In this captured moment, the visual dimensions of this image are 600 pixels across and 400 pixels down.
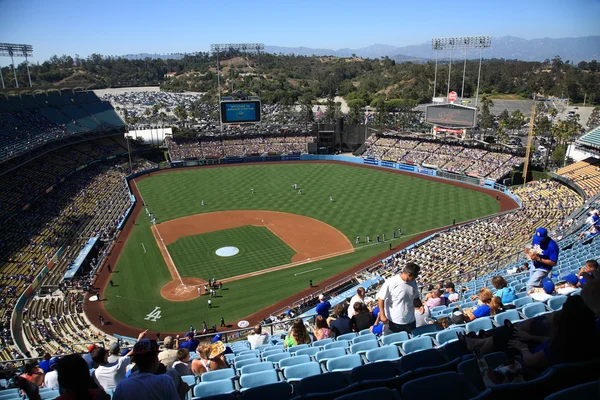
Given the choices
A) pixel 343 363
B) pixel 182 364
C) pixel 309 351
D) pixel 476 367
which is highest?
pixel 476 367

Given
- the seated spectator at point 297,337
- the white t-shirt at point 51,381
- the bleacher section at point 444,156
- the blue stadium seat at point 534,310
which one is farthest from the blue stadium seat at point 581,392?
the bleacher section at point 444,156

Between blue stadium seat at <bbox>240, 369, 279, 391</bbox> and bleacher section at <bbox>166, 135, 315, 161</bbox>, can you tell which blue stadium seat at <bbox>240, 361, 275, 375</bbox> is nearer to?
blue stadium seat at <bbox>240, 369, 279, 391</bbox>

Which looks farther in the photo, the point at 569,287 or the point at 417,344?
the point at 569,287

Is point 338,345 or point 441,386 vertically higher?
point 441,386

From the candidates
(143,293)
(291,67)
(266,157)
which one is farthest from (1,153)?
(291,67)

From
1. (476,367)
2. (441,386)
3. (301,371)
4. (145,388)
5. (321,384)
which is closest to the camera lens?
(145,388)

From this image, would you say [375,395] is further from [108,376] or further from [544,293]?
[544,293]

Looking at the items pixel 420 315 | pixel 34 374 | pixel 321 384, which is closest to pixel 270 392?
pixel 321 384

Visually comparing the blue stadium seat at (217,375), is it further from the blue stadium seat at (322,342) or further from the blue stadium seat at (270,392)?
the blue stadium seat at (322,342)
